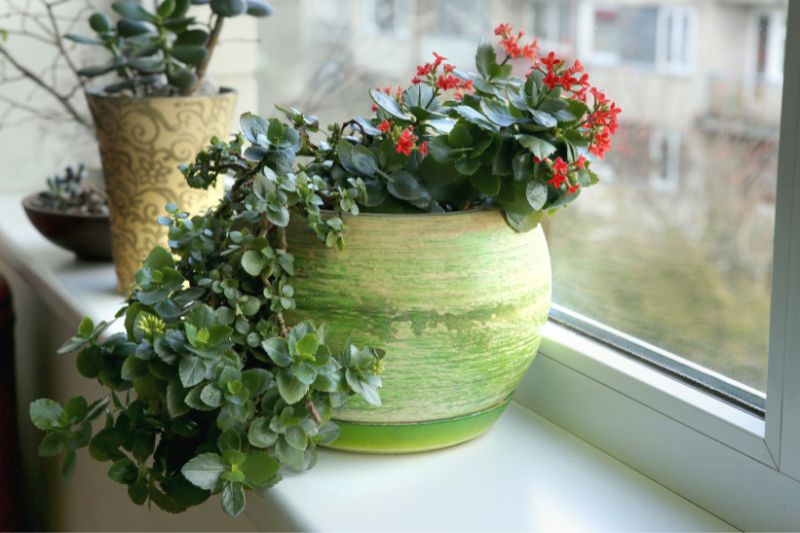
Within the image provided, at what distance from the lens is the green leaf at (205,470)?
695mm

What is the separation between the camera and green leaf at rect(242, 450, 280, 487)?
0.71 meters

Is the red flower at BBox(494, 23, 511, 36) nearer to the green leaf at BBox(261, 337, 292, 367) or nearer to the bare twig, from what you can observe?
the green leaf at BBox(261, 337, 292, 367)

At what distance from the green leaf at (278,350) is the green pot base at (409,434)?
113 mm

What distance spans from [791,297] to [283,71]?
4.06 ft

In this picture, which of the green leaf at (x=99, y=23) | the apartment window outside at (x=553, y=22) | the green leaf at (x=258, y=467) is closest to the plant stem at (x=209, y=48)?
the green leaf at (x=99, y=23)

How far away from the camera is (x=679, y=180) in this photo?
3.20 feet

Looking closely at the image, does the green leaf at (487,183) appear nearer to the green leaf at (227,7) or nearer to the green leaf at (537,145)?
the green leaf at (537,145)

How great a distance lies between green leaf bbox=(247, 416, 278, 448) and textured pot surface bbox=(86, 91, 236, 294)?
47 cm

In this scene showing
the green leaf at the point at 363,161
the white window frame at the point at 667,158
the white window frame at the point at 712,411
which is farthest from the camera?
the white window frame at the point at 667,158

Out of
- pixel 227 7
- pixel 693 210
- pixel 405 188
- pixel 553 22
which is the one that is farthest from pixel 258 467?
pixel 553 22

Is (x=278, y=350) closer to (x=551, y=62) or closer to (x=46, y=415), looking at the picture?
(x=46, y=415)

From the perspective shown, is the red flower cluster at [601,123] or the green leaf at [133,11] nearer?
the red flower cluster at [601,123]

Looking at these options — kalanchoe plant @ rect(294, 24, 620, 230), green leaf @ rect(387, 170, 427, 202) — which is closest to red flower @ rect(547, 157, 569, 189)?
kalanchoe plant @ rect(294, 24, 620, 230)

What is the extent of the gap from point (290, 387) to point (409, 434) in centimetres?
14
